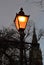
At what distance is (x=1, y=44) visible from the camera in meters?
18.3

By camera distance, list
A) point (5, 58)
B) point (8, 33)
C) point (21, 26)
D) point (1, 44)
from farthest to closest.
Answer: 1. point (8, 33)
2. point (5, 58)
3. point (1, 44)
4. point (21, 26)

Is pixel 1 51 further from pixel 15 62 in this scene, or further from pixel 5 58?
pixel 15 62

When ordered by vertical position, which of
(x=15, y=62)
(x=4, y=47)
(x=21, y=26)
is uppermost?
(x=21, y=26)

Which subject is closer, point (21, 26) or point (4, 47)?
point (21, 26)

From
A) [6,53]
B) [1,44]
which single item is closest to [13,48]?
[6,53]

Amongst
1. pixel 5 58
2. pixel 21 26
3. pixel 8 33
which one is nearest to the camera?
pixel 21 26

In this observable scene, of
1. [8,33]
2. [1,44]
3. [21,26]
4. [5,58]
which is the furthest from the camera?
[8,33]

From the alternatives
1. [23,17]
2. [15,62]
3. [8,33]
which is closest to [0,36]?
[8,33]

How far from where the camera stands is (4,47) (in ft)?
63.3

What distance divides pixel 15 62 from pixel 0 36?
2.60m

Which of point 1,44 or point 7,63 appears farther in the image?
point 7,63

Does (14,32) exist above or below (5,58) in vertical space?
above

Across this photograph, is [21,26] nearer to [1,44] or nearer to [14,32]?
[1,44]

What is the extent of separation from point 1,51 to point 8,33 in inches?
112
